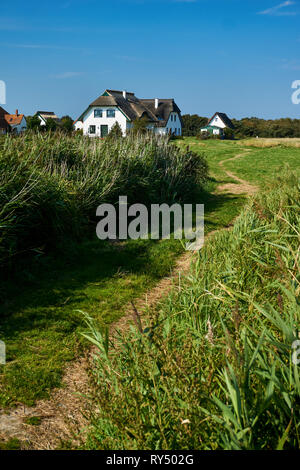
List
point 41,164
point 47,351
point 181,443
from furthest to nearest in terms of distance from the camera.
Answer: point 41,164
point 47,351
point 181,443

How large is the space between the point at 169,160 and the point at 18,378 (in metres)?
10.6

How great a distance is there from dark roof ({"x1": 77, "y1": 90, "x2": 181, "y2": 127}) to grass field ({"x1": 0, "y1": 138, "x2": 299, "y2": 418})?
52.4 meters

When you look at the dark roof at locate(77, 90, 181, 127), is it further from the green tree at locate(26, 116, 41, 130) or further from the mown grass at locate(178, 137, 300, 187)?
the green tree at locate(26, 116, 41, 130)

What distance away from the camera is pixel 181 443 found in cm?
244

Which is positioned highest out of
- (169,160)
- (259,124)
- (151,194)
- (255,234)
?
(259,124)

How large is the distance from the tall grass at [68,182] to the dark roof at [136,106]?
154 ft

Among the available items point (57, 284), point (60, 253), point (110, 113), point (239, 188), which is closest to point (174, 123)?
point (110, 113)

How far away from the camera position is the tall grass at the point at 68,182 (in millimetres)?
7238

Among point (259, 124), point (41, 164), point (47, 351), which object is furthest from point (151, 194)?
point (259, 124)

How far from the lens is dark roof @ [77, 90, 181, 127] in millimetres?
59209

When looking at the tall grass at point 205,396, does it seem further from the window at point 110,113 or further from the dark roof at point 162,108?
the dark roof at point 162,108

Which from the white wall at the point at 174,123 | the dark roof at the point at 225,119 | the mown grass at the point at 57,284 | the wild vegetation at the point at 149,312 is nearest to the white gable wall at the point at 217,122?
the dark roof at the point at 225,119

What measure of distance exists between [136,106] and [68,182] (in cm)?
5761

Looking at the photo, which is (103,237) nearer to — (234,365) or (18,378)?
(18,378)
